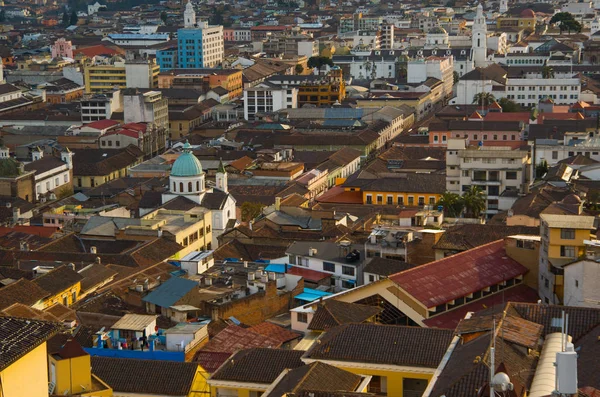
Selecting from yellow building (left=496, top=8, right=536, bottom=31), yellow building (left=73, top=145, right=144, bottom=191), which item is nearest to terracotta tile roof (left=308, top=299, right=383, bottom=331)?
yellow building (left=73, top=145, right=144, bottom=191)

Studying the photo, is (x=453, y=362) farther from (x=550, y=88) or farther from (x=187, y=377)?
(x=550, y=88)

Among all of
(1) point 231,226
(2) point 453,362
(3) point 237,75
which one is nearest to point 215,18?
(3) point 237,75

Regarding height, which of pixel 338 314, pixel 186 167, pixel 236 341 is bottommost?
pixel 236 341

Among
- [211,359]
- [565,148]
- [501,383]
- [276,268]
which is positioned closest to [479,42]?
[565,148]

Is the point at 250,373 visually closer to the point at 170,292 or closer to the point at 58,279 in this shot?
the point at 170,292

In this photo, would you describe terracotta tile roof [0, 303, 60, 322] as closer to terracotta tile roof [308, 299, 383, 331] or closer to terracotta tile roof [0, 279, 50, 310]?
terracotta tile roof [0, 279, 50, 310]

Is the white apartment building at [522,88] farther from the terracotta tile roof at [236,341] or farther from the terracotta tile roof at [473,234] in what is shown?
the terracotta tile roof at [236,341]
